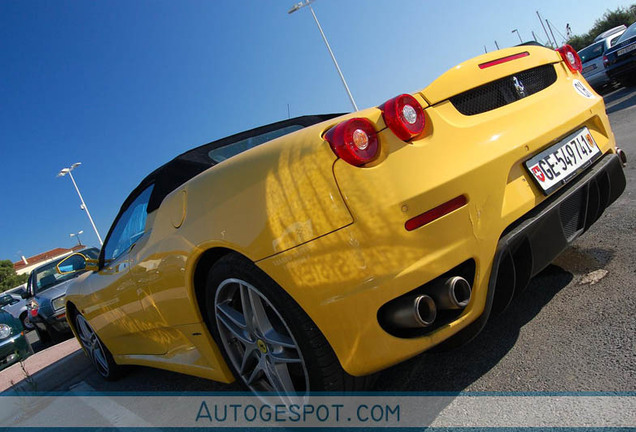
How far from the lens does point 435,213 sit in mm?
1610

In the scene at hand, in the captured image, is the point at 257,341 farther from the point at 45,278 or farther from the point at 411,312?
the point at 45,278

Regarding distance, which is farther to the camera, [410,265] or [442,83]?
[442,83]

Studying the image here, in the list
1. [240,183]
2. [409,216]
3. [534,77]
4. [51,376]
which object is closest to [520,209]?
[409,216]

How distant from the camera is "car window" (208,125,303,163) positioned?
2742 mm

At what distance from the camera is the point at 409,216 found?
1.57 m

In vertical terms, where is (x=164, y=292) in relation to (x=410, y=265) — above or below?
above

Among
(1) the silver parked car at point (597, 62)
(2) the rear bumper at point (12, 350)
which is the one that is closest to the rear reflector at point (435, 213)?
(2) the rear bumper at point (12, 350)

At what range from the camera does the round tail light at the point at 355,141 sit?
162 cm

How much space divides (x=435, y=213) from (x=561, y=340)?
95 cm

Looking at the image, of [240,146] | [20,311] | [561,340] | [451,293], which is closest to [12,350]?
[240,146]

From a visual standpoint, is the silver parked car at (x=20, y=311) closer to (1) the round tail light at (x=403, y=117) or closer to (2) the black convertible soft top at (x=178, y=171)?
(2) the black convertible soft top at (x=178, y=171)

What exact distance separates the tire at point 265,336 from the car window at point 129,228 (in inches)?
39.3

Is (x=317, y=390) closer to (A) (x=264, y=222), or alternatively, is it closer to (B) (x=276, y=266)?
(B) (x=276, y=266)

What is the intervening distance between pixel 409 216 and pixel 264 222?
21.7 inches
